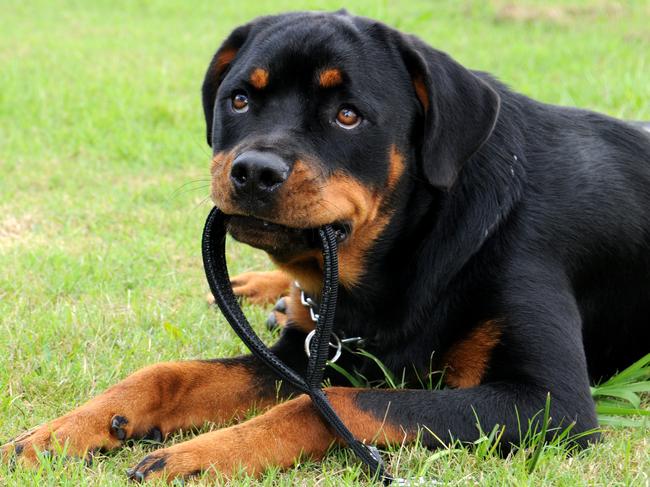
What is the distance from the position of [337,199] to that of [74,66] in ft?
22.0

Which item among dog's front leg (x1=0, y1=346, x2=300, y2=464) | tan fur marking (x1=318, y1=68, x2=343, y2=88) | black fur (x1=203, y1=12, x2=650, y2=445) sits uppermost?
tan fur marking (x1=318, y1=68, x2=343, y2=88)

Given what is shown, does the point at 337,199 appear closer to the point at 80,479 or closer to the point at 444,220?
A: the point at 444,220

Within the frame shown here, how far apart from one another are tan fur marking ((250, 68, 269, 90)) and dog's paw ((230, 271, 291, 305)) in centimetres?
139

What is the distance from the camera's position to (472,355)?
3006 millimetres

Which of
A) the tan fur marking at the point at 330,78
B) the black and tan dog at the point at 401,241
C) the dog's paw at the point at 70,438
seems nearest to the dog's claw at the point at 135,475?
the black and tan dog at the point at 401,241

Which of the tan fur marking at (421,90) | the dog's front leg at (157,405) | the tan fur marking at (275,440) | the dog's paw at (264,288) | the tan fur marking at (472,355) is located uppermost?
the tan fur marking at (421,90)

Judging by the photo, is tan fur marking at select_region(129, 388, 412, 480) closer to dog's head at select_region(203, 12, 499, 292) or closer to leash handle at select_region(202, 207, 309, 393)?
leash handle at select_region(202, 207, 309, 393)

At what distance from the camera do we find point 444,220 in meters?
3.15

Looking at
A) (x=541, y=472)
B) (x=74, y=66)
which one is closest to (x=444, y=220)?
(x=541, y=472)

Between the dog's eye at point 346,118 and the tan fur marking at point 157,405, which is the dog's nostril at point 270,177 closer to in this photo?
the dog's eye at point 346,118

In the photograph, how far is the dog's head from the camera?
111 inches

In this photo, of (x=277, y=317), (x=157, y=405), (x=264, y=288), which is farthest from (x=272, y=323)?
(x=157, y=405)

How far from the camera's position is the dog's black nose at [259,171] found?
2707mm

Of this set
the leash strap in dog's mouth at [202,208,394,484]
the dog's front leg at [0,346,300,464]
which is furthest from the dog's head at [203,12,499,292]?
the dog's front leg at [0,346,300,464]
